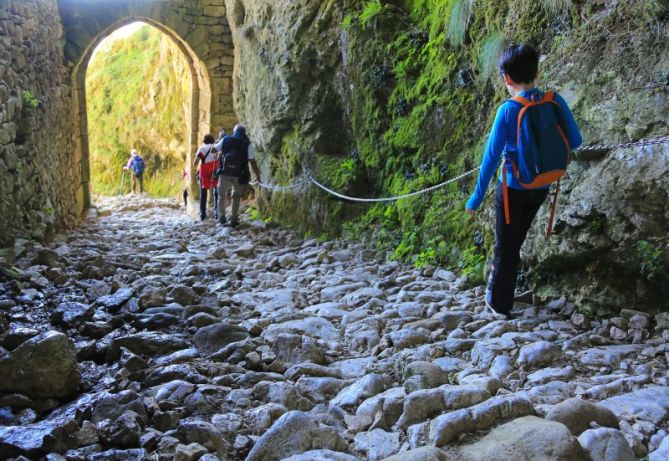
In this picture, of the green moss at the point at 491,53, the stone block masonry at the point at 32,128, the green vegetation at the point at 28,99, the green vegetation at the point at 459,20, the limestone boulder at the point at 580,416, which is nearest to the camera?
the limestone boulder at the point at 580,416

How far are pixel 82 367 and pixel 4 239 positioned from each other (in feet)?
9.38

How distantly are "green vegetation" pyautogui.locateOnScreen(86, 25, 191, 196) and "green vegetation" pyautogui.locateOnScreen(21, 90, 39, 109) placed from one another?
51.8 ft

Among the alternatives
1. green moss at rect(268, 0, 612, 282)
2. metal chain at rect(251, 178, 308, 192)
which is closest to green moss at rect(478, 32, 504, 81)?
green moss at rect(268, 0, 612, 282)

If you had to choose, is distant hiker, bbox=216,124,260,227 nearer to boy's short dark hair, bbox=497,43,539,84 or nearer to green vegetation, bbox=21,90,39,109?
green vegetation, bbox=21,90,39,109

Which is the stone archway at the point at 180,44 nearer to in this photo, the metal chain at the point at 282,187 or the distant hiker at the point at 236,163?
the distant hiker at the point at 236,163

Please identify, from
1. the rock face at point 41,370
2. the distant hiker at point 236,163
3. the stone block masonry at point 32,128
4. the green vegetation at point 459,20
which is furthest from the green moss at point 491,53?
the distant hiker at point 236,163

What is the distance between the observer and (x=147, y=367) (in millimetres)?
3338

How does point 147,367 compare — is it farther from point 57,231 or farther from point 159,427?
point 57,231

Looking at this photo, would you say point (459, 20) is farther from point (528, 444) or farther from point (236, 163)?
point (236, 163)

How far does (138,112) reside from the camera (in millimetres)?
25844

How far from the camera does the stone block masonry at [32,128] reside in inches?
234

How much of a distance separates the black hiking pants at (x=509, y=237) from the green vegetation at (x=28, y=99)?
18.9 feet

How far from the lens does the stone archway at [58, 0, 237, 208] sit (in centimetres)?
1239

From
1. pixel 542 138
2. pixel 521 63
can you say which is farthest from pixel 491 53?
pixel 542 138
